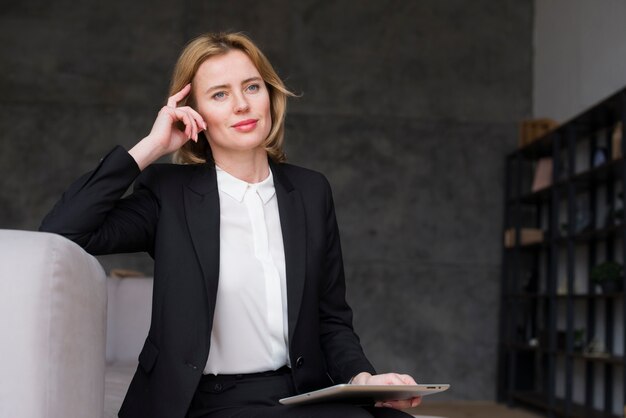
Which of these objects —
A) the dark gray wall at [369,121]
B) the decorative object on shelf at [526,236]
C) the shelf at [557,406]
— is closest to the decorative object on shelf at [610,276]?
the shelf at [557,406]

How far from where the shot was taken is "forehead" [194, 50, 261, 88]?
1.92 metres

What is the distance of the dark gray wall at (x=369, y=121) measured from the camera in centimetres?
657

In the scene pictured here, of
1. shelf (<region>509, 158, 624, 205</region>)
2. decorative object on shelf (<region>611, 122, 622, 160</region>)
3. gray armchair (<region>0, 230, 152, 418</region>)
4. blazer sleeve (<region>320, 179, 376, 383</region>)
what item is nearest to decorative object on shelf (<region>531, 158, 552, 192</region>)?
shelf (<region>509, 158, 624, 205</region>)

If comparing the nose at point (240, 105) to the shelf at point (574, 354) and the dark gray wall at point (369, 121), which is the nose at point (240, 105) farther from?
the dark gray wall at point (369, 121)

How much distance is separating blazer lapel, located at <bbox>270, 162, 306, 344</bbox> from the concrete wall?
3880 mm

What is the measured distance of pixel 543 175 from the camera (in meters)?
6.34

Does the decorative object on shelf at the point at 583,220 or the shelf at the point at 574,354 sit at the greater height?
the decorative object on shelf at the point at 583,220

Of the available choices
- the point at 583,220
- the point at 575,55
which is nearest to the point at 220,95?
the point at 583,220

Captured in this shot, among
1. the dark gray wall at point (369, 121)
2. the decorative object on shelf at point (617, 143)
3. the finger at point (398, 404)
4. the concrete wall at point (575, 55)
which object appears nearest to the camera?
the finger at point (398, 404)

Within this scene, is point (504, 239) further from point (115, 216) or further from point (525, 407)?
point (115, 216)

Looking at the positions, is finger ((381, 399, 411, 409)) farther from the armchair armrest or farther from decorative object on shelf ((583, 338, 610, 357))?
decorative object on shelf ((583, 338, 610, 357))

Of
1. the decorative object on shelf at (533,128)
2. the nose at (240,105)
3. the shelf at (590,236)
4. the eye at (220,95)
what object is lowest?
the nose at (240,105)

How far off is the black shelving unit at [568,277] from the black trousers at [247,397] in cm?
326

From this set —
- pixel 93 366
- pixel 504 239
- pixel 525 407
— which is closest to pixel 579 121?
pixel 504 239
